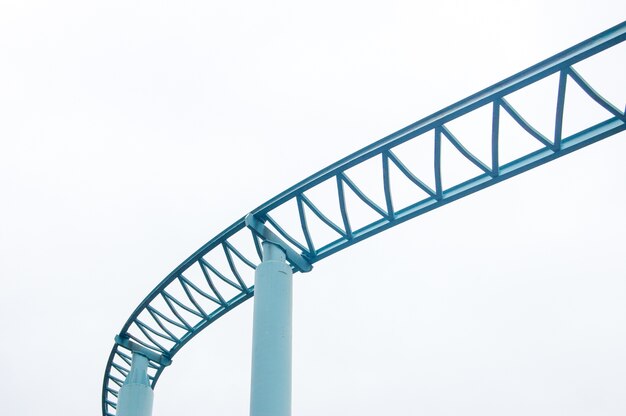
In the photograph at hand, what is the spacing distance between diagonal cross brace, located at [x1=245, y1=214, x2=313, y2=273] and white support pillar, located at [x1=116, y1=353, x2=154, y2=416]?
249 inches

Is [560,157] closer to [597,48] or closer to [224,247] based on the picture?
[597,48]

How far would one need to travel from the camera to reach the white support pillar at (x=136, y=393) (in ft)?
57.1

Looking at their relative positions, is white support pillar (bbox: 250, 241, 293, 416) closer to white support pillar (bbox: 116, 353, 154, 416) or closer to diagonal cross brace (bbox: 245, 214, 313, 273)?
diagonal cross brace (bbox: 245, 214, 313, 273)

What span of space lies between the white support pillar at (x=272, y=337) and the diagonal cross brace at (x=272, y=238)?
99mm

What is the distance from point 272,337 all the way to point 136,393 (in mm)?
6717

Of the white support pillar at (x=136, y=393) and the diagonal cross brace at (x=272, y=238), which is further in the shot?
the white support pillar at (x=136, y=393)

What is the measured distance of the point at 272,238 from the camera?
1352cm

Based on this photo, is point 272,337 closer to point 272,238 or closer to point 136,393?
point 272,238

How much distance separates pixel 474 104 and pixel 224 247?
20.2 ft

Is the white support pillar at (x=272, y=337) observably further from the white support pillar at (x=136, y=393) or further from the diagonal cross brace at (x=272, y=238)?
the white support pillar at (x=136, y=393)

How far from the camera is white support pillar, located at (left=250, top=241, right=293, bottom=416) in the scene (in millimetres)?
11773

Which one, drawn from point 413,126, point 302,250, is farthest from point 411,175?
point 302,250

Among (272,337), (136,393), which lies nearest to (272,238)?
(272,337)

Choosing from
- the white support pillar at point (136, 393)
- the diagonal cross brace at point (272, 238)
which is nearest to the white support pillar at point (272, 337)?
the diagonal cross brace at point (272, 238)
